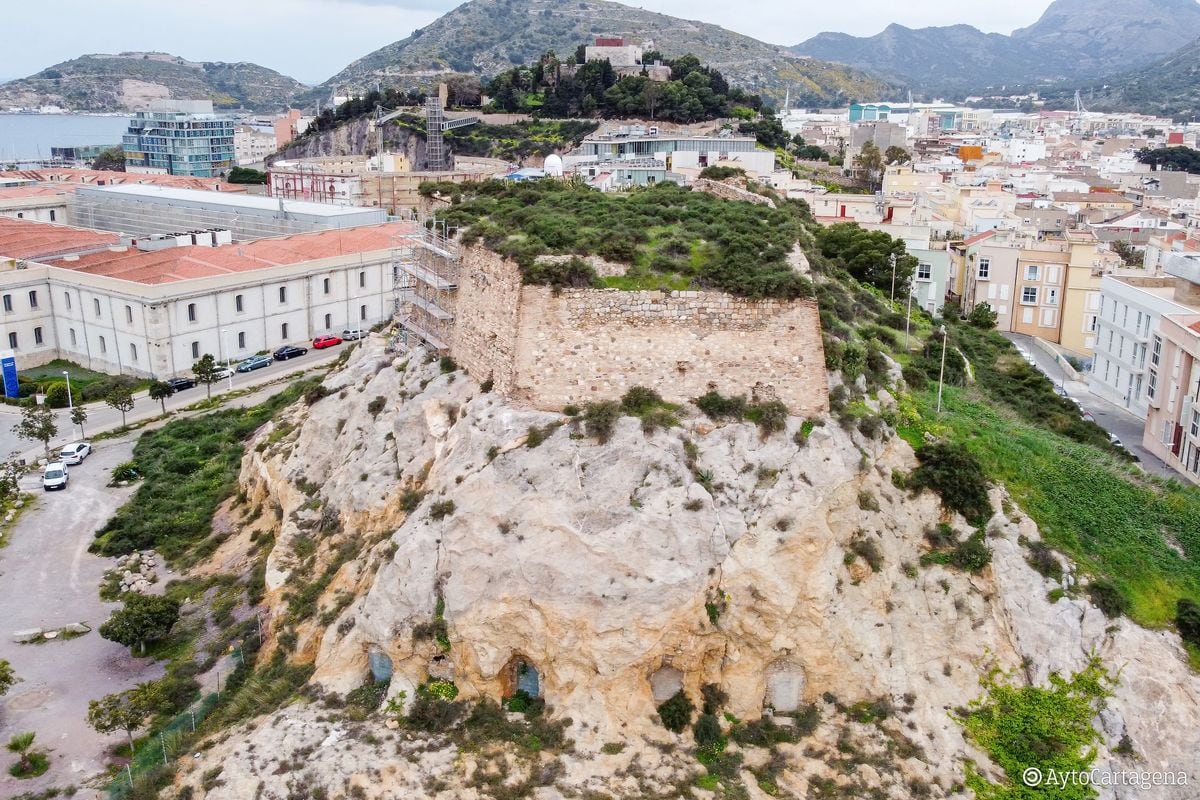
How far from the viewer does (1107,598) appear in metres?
19.0

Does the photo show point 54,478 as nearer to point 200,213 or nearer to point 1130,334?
point 1130,334

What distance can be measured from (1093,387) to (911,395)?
17.6 metres

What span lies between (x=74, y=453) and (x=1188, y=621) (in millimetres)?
32083

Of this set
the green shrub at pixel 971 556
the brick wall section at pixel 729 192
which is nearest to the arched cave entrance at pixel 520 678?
the green shrub at pixel 971 556

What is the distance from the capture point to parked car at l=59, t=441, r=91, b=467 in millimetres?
33594

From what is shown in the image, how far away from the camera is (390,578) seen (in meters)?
18.3

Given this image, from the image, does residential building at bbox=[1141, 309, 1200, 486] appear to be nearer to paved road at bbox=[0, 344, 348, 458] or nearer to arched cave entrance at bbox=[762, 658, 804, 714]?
arched cave entrance at bbox=[762, 658, 804, 714]

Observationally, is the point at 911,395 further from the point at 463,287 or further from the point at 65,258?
the point at 65,258

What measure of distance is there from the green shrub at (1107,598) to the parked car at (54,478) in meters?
28.6

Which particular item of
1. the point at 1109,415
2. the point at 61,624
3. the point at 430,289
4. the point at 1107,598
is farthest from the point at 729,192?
the point at 61,624

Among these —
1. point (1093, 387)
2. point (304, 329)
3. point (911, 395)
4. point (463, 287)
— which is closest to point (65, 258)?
point (304, 329)

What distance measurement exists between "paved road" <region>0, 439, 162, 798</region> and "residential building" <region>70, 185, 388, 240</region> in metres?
29.0

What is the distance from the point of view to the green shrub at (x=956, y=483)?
1978 centimetres

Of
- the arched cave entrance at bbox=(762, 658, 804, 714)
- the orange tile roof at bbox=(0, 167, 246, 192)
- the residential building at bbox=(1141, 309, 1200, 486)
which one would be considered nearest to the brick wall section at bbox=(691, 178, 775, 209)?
the residential building at bbox=(1141, 309, 1200, 486)
